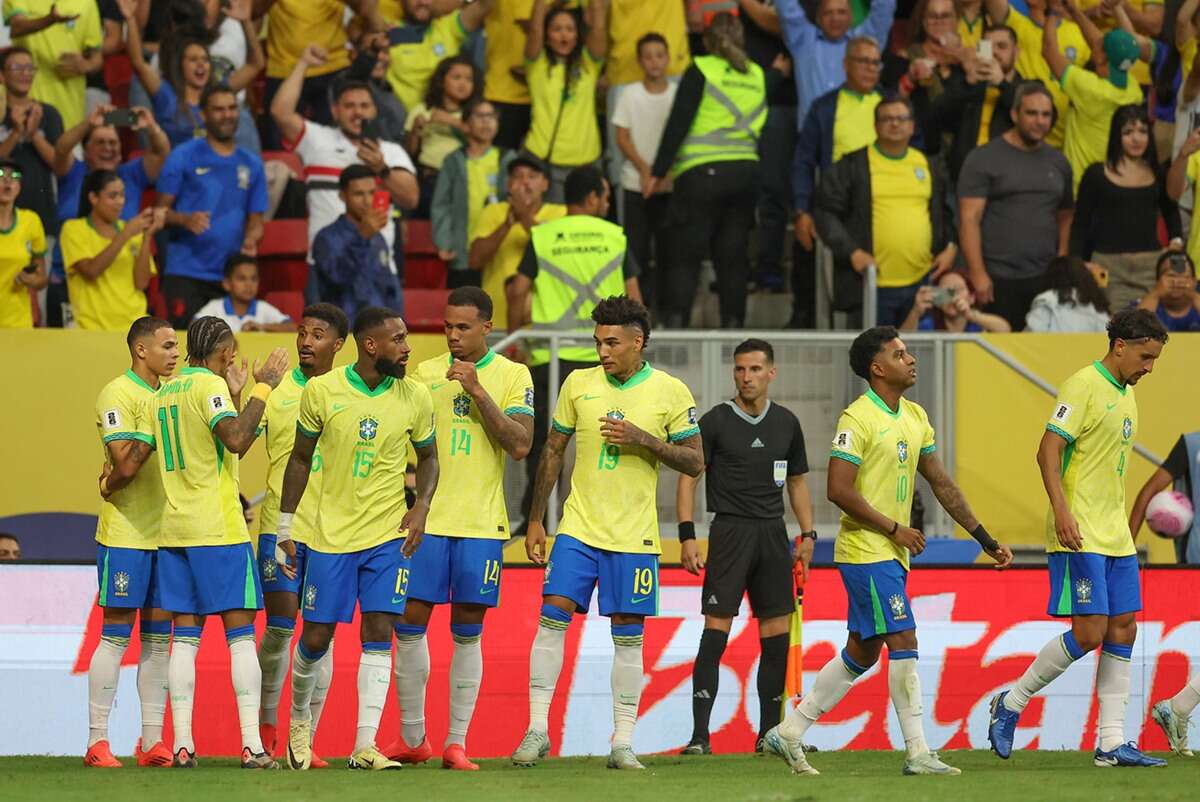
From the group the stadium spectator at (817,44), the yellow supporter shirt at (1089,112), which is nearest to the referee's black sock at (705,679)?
the stadium spectator at (817,44)

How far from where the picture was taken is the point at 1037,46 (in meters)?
17.7

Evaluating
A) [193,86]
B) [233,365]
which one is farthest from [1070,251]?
[233,365]

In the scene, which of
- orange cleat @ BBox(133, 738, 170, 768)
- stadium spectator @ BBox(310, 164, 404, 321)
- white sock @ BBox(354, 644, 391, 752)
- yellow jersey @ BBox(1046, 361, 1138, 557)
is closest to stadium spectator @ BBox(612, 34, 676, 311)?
stadium spectator @ BBox(310, 164, 404, 321)

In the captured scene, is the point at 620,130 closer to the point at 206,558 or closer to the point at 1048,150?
the point at 1048,150

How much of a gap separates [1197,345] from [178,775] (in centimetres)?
813

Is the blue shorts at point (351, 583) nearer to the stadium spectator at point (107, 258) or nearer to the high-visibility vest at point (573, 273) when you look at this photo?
the high-visibility vest at point (573, 273)

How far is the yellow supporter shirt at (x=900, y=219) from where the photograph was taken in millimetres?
15555

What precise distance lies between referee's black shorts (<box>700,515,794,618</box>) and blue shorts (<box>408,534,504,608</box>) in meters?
1.62

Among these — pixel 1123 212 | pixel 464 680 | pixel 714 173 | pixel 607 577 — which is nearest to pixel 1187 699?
pixel 607 577

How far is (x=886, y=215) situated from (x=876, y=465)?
5747 mm

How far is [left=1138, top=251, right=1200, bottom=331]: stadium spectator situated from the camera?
1510 centimetres

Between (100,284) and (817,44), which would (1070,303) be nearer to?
(817,44)

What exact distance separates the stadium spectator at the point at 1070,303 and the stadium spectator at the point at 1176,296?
1.31 feet

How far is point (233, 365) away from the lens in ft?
34.2
